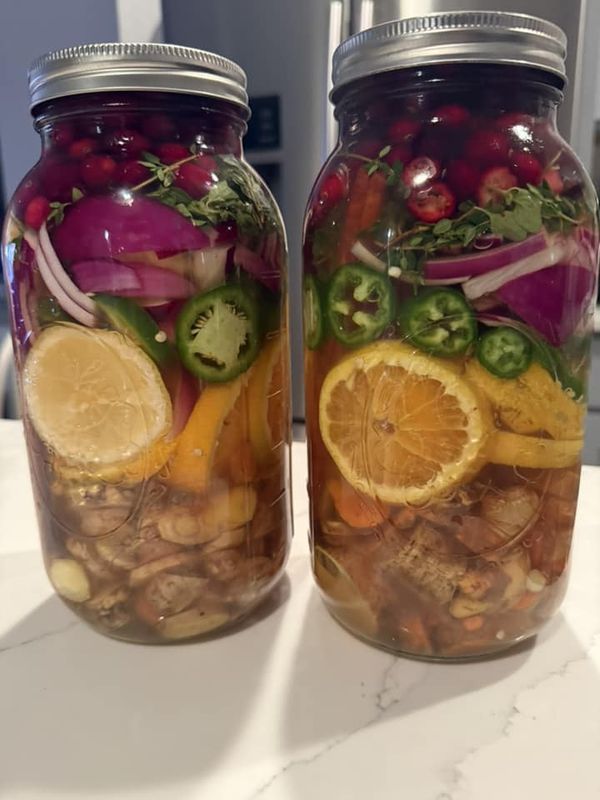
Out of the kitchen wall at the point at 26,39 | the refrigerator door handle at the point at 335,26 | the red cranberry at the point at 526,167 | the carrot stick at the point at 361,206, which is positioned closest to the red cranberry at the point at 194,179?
the carrot stick at the point at 361,206

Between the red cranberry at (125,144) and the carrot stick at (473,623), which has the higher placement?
the red cranberry at (125,144)

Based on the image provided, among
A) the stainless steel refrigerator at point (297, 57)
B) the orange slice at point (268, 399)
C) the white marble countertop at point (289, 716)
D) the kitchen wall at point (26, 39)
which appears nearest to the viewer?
the white marble countertop at point (289, 716)

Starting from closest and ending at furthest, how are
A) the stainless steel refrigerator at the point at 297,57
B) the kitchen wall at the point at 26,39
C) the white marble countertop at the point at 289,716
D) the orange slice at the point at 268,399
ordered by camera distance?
the white marble countertop at the point at 289,716 → the orange slice at the point at 268,399 → the stainless steel refrigerator at the point at 297,57 → the kitchen wall at the point at 26,39

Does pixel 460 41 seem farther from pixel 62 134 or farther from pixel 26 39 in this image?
pixel 26 39

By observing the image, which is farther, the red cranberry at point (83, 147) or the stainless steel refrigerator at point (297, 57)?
the stainless steel refrigerator at point (297, 57)

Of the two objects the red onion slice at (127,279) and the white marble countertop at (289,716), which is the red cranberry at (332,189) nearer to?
the red onion slice at (127,279)

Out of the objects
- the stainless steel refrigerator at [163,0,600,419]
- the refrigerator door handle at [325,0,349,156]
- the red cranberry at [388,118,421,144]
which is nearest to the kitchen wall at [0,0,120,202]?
the stainless steel refrigerator at [163,0,600,419]

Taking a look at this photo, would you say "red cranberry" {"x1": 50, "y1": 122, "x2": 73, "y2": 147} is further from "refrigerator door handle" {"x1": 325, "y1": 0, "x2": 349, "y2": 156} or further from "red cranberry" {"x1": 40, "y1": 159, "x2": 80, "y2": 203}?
"refrigerator door handle" {"x1": 325, "y1": 0, "x2": 349, "y2": 156}

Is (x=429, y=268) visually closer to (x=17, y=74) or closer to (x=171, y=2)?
(x=171, y=2)
